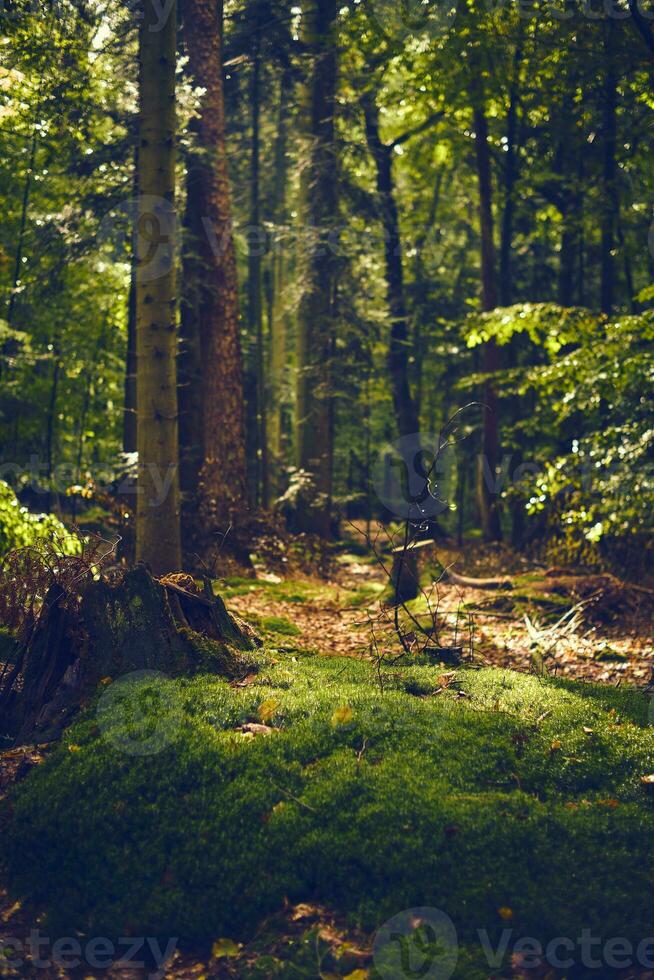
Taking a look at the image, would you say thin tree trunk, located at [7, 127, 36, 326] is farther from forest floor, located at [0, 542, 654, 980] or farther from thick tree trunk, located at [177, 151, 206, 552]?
forest floor, located at [0, 542, 654, 980]

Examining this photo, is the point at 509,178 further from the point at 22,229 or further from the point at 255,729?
the point at 255,729

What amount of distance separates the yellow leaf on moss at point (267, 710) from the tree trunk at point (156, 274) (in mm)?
3590

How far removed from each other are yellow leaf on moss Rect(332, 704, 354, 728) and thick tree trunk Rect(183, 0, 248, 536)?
8.07 m

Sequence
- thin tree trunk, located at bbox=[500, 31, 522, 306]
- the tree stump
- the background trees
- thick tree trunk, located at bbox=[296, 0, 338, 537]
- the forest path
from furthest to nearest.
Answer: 1. thin tree trunk, located at bbox=[500, 31, 522, 306]
2. thick tree trunk, located at bbox=[296, 0, 338, 537]
3. the background trees
4. the forest path
5. the tree stump

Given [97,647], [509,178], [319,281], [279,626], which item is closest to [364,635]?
[279,626]

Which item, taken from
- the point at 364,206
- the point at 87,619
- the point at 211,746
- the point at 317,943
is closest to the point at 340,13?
the point at 364,206

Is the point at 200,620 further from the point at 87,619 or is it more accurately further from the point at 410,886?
the point at 410,886

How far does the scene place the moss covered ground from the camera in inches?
222

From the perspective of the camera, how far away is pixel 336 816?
20.2 feet

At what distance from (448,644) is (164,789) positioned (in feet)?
15.7

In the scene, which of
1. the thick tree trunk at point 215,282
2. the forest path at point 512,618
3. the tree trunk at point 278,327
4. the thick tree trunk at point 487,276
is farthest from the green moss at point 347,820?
the tree trunk at point 278,327

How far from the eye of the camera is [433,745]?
692cm

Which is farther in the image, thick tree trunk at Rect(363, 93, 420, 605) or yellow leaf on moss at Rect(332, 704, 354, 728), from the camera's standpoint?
thick tree trunk at Rect(363, 93, 420, 605)

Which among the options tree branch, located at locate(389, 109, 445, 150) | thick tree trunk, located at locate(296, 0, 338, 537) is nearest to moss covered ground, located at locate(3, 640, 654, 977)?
thick tree trunk, located at locate(296, 0, 338, 537)
